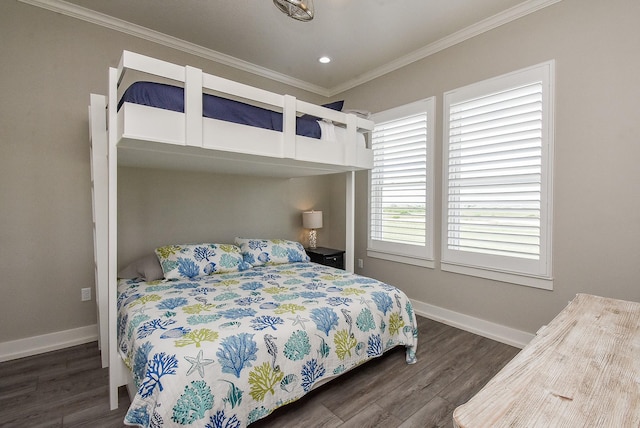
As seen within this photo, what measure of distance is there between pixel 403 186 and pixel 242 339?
8.19ft

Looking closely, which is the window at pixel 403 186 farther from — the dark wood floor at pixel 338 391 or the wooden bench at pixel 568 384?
the wooden bench at pixel 568 384

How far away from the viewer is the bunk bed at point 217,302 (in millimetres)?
1349

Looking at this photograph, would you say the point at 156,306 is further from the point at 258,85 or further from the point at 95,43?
the point at 258,85

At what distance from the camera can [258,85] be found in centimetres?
366

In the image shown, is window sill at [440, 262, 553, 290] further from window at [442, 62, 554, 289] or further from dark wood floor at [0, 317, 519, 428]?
dark wood floor at [0, 317, 519, 428]

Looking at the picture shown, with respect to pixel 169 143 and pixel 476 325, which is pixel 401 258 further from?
pixel 169 143

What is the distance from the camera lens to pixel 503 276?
2.62 m

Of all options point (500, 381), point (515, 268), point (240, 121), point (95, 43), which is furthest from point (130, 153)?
point (515, 268)

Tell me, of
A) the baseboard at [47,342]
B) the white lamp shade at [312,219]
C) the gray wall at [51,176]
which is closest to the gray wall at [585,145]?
the white lamp shade at [312,219]

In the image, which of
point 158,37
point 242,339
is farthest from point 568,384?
point 158,37

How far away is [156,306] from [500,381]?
184cm

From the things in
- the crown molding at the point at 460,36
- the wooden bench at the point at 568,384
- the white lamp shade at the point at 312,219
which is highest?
the crown molding at the point at 460,36

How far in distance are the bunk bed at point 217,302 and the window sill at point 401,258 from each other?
3.21 feet

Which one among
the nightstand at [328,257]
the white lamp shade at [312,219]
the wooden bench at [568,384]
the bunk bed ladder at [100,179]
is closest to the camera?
the wooden bench at [568,384]
